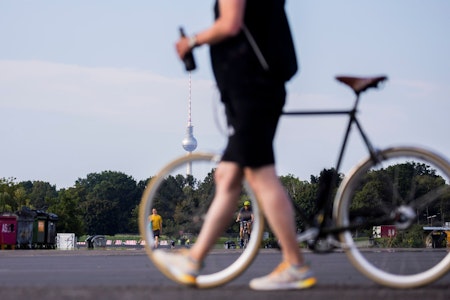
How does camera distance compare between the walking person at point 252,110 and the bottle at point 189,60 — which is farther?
the bottle at point 189,60

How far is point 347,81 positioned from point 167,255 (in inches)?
59.2

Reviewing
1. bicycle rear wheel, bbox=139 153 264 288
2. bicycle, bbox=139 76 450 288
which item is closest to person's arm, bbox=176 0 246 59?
bicycle, bbox=139 76 450 288

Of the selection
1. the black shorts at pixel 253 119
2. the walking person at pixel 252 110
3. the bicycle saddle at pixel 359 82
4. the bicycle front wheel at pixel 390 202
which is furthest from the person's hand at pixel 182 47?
the bicycle front wheel at pixel 390 202

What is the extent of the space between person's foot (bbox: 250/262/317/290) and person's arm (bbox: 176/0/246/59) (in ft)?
4.51

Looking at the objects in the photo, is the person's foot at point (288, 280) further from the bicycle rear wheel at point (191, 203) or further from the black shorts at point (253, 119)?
the black shorts at point (253, 119)

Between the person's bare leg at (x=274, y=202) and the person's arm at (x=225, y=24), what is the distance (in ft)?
2.52

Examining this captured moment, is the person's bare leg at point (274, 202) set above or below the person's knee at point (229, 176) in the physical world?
below

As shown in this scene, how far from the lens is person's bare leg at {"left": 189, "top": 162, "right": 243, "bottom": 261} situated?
6.34 m

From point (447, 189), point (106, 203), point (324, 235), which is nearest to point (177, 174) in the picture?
point (324, 235)

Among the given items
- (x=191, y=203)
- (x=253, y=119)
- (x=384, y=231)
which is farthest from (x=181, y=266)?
(x=384, y=231)

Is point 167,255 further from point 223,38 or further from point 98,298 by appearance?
point 223,38

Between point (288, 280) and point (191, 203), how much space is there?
1017 millimetres

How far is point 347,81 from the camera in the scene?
21.6 ft

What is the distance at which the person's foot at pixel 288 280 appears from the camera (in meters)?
6.32
